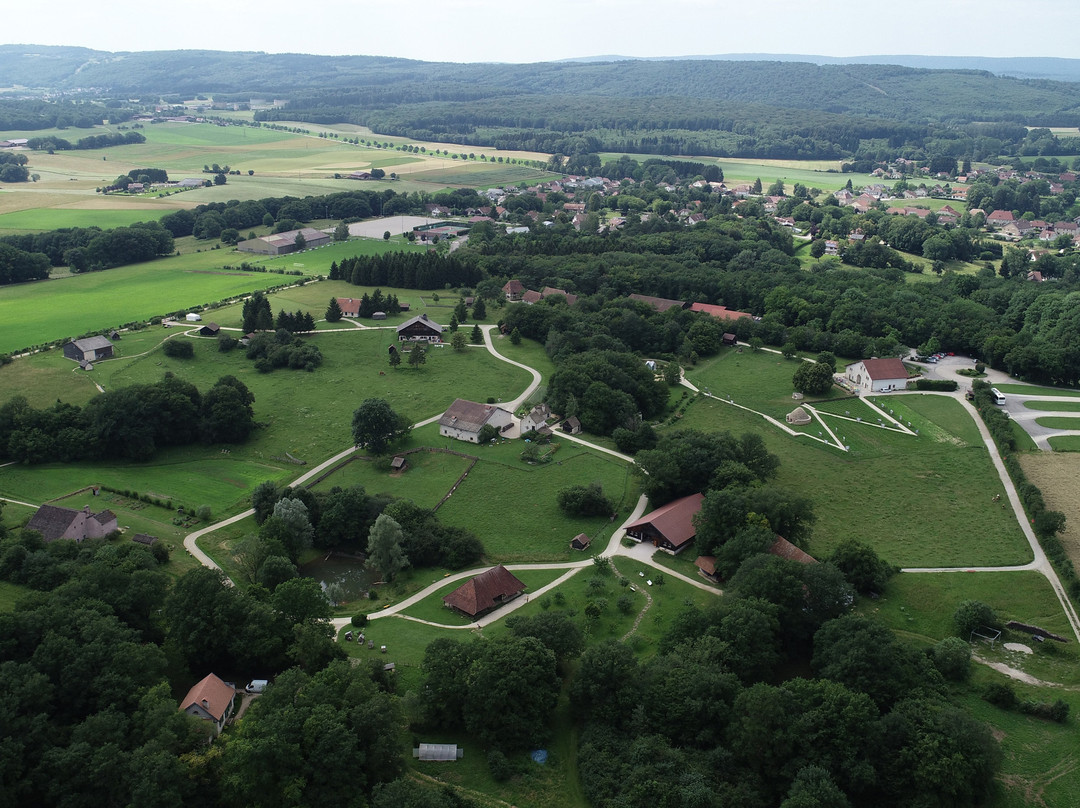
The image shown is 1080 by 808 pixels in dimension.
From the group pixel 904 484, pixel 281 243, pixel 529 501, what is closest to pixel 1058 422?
pixel 904 484

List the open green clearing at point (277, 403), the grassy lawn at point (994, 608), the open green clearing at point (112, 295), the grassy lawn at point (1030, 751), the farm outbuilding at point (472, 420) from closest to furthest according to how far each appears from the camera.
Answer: the grassy lawn at point (1030, 751)
the grassy lawn at point (994, 608)
the open green clearing at point (277, 403)
the farm outbuilding at point (472, 420)
the open green clearing at point (112, 295)

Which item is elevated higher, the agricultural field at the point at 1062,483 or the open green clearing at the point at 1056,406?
the agricultural field at the point at 1062,483

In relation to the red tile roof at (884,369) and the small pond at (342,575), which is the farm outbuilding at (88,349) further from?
the red tile roof at (884,369)

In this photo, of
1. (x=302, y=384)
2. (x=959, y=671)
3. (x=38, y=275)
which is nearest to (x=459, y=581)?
(x=959, y=671)

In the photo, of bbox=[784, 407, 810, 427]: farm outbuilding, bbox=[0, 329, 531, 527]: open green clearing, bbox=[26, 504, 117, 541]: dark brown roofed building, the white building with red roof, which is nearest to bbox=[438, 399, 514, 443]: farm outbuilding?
bbox=[0, 329, 531, 527]: open green clearing

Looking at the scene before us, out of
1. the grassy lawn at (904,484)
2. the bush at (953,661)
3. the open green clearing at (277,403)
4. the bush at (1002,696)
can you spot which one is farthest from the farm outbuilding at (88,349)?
the bush at (1002,696)

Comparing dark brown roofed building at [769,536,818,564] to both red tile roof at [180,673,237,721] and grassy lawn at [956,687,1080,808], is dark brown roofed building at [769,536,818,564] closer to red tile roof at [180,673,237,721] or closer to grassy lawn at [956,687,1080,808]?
grassy lawn at [956,687,1080,808]

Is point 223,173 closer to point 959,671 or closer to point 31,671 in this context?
point 31,671
